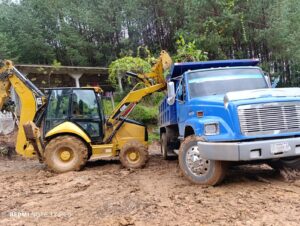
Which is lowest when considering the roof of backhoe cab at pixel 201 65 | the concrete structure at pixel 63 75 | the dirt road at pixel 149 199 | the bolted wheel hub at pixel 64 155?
the dirt road at pixel 149 199

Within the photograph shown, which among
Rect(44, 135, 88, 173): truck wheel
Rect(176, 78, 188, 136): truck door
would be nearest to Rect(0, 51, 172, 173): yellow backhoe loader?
Rect(44, 135, 88, 173): truck wheel

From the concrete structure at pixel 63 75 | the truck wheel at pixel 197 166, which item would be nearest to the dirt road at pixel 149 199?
the truck wheel at pixel 197 166

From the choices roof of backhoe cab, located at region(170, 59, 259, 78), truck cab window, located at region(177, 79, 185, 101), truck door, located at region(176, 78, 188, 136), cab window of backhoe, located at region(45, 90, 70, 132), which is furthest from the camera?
cab window of backhoe, located at region(45, 90, 70, 132)

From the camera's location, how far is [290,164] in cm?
687

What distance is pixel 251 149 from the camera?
5859 millimetres

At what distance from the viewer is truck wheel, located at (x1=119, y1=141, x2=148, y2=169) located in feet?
30.7

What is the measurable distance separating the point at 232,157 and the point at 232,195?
62 cm

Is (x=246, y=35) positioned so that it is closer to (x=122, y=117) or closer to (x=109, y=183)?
(x=122, y=117)

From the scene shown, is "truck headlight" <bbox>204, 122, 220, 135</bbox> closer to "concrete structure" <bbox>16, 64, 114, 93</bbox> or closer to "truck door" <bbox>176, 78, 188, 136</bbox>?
"truck door" <bbox>176, 78, 188, 136</bbox>

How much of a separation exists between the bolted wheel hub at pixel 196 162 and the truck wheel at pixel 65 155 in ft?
11.7

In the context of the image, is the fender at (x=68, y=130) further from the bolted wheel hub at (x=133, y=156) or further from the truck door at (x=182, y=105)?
the truck door at (x=182, y=105)

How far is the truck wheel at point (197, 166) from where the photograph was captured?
6.30m

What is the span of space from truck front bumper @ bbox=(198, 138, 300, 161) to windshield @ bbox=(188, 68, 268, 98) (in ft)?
5.73

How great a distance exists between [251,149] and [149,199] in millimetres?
1891
